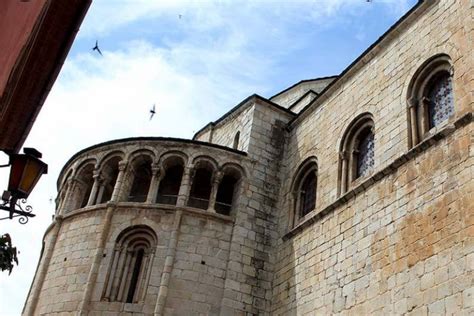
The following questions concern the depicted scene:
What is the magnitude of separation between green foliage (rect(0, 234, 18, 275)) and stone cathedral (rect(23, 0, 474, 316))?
6.08m

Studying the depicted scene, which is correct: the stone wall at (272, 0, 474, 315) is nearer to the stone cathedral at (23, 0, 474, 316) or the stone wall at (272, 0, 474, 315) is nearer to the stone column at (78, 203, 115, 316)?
the stone cathedral at (23, 0, 474, 316)

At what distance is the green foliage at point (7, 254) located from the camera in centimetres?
612

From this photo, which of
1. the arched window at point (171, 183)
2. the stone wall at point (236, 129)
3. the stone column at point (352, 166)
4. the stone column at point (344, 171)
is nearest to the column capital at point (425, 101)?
the stone column at point (352, 166)

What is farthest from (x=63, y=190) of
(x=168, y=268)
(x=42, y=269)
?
(x=168, y=268)

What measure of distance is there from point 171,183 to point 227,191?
58.8 inches

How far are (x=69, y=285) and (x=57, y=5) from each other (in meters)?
8.14

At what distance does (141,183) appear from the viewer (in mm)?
15984

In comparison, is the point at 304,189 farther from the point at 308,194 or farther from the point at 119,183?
the point at 119,183

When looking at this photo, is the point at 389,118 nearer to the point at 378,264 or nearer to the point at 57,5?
the point at 378,264

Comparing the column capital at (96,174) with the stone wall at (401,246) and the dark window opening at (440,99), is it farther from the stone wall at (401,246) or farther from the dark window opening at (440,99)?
the dark window opening at (440,99)

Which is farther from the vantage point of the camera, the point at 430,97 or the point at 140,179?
the point at 140,179

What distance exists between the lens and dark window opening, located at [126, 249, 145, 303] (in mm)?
13672

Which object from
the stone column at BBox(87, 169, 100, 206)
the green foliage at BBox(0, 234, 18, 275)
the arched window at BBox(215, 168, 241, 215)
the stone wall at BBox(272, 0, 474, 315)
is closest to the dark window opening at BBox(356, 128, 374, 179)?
the stone wall at BBox(272, 0, 474, 315)

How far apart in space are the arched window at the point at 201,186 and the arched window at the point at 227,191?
299mm
